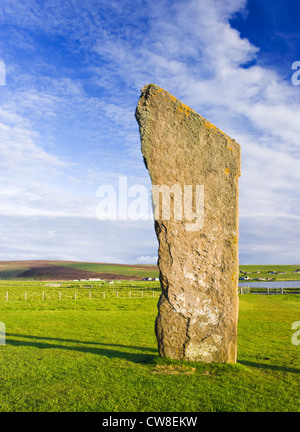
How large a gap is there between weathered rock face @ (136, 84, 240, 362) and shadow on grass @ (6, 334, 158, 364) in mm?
1227

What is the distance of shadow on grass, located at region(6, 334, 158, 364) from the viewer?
927cm

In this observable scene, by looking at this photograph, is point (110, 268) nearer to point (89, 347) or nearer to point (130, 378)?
point (89, 347)

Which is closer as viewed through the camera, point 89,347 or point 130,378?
point 130,378

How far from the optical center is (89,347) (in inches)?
414

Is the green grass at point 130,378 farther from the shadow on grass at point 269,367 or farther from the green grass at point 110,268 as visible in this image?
the green grass at point 110,268

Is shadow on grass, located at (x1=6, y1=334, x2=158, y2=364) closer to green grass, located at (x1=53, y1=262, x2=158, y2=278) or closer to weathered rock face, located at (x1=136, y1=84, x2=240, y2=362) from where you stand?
weathered rock face, located at (x1=136, y1=84, x2=240, y2=362)

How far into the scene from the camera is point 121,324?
16219mm

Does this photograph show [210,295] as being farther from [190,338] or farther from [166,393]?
[166,393]

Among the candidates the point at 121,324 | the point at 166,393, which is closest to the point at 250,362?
the point at 166,393

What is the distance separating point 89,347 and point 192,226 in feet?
16.8

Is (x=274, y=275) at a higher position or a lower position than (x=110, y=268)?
lower

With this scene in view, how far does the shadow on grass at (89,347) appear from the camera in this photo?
9266 mm

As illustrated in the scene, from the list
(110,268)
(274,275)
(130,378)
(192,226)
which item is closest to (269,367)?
(130,378)

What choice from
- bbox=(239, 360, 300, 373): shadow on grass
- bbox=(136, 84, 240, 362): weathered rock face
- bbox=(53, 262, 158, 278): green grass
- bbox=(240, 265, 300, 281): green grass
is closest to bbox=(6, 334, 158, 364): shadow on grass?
bbox=(136, 84, 240, 362): weathered rock face
